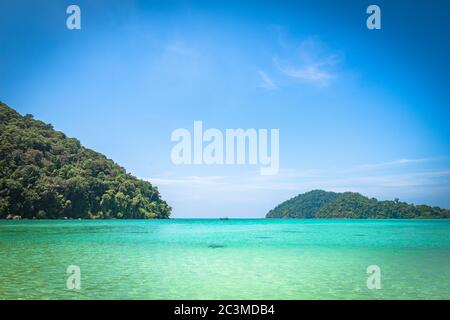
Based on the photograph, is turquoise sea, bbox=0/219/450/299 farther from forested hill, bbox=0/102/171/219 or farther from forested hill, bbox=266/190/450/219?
forested hill, bbox=266/190/450/219

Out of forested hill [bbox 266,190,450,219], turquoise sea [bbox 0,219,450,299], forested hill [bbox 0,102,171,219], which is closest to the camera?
turquoise sea [bbox 0,219,450,299]

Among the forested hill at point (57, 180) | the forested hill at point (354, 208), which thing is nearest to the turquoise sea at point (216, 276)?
the forested hill at point (57, 180)

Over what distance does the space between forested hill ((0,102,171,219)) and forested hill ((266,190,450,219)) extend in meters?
79.9

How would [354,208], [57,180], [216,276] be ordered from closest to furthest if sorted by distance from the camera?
[216,276]
[57,180]
[354,208]

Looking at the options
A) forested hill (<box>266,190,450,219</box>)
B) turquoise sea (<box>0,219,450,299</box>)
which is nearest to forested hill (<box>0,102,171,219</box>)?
turquoise sea (<box>0,219,450,299</box>)

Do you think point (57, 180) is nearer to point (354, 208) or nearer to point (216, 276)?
point (216, 276)

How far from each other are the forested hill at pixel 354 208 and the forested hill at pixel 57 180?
7993cm

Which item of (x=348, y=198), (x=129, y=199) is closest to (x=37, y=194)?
(x=129, y=199)

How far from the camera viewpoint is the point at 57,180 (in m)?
77.6

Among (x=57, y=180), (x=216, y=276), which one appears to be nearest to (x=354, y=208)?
(x=57, y=180)

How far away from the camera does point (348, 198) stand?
15925 centimetres

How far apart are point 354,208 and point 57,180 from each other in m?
112

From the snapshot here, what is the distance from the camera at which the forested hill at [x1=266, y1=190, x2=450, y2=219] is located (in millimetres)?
148375
